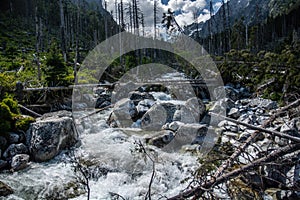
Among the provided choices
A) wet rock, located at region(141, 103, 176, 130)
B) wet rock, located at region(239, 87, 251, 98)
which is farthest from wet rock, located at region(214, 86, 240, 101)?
wet rock, located at region(141, 103, 176, 130)

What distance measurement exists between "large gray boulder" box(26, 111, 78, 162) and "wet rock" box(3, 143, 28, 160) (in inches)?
6.7

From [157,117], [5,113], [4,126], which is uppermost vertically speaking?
[5,113]

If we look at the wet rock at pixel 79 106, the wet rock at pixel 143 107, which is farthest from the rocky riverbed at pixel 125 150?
the wet rock at pixel 79 106

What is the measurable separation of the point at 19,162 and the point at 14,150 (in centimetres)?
63

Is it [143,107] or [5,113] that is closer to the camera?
[5,113]

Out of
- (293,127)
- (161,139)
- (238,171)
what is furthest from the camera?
(161,139)

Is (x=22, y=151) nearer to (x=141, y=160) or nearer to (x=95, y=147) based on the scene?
(x=95, y=147)

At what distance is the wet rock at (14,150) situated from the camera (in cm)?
626

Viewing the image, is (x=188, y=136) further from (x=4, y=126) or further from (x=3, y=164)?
(x=4, y=126)

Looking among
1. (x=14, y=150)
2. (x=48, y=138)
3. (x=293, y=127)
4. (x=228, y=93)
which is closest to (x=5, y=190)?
(x=14, y=150)

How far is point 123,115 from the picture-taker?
1012cm

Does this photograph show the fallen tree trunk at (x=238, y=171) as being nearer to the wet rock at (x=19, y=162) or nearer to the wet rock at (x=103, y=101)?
the wet rock at (x=19, y=162)

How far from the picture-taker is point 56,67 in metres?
10.6

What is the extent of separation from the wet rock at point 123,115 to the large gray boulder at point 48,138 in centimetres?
275
